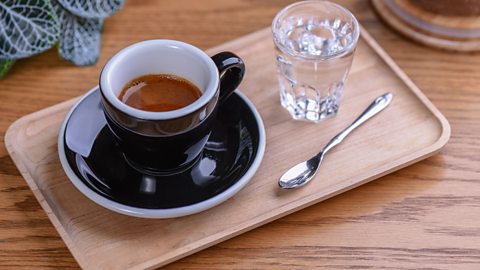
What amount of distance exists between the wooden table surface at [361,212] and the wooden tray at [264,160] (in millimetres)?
26

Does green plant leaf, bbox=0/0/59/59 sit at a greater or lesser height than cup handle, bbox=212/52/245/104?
lesser

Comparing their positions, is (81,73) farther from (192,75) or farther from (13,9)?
(192,75)

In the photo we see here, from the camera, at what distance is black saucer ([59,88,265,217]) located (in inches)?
33.6

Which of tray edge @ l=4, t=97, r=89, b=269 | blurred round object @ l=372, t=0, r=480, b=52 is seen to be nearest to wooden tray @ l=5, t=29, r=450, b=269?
tray edge @ l=4, t=97, r=89, b=269

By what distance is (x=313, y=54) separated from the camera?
100cm

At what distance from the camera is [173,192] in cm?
88

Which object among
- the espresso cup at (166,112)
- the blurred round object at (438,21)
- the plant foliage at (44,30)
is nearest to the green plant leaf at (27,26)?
the plant foliage at (44,30)

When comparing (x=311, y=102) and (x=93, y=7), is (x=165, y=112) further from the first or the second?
(x=93, y=7)

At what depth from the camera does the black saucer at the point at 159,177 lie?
854 millimetres

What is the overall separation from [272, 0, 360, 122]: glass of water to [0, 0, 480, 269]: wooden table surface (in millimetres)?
147

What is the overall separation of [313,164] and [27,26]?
49cm

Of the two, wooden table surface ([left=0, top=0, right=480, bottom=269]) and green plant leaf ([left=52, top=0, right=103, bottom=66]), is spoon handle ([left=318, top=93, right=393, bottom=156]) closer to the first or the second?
wooden table surface ([left=0, top=0, right=480, bottom=269])

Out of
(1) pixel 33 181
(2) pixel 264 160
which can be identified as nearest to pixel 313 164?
(2) pixel 264 160

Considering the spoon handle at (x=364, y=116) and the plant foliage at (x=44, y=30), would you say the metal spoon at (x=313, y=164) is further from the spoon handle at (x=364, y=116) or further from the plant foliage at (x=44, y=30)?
the plant foliage at (x=44, y=30)
